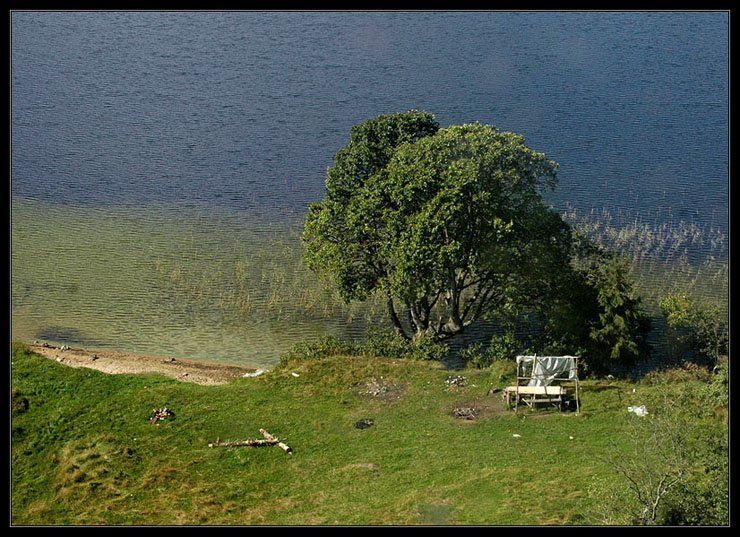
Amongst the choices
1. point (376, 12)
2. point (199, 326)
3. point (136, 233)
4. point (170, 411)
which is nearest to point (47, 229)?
point (136, 233)

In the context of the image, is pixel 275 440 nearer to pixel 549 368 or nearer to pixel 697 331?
pixel 549 368

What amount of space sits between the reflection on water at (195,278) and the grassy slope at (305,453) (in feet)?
16.6

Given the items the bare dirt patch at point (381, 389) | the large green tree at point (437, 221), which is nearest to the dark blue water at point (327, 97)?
the large green tree at point (437, 221)

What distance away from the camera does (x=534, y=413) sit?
1136 inches

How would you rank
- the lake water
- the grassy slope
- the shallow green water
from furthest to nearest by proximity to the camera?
the lake water
the shallow green water
the grassy slope

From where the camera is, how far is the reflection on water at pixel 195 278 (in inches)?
1494

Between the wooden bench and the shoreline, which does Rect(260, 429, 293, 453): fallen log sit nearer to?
the shoreline

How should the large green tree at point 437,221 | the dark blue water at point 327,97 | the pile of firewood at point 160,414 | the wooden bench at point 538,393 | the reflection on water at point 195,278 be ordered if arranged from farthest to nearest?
the dark blue water at point 327,97 < the reflection on water at point 195,278 < the large green tree at point 437,221 < the pile of firewood at point 160,414 < the wooden bench at point 538,393

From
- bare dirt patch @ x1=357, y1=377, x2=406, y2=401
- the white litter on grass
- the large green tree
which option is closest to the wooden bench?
bare dirt patch @ x1=357, y1=377, x2=406, y2=401

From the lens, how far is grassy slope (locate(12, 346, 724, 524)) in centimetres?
2411

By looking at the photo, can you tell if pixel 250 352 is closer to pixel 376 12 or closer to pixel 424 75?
pixel 424 75

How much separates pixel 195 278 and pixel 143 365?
27.0 feet

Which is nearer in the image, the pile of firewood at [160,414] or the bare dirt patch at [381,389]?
the pile of firewood at [160,414]

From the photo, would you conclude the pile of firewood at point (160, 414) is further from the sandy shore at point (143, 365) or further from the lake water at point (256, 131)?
the lake water at point (256, 131)
